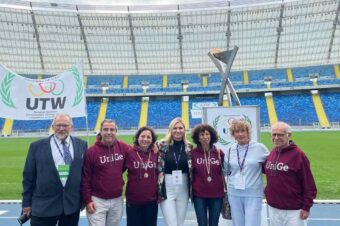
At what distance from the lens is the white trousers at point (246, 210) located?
13.8ft

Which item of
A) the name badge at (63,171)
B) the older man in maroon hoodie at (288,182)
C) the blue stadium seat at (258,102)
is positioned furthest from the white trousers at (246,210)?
the blue stadium seat at (258,102)

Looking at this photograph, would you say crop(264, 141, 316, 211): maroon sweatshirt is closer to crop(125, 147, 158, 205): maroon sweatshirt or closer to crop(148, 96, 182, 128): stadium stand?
crop(125, 147, 158, 205): maroon sweatshirt

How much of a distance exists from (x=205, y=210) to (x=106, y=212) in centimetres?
119

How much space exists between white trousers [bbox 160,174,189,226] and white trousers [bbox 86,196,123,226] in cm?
52

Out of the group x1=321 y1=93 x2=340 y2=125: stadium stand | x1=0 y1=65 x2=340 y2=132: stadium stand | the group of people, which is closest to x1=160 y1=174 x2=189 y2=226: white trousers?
the group of people

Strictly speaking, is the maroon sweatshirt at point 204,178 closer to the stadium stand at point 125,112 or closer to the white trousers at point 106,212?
the white trousers at point 106,212

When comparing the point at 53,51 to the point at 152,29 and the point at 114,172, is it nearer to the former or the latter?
the point at 152,29

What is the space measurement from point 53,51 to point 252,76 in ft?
78.2

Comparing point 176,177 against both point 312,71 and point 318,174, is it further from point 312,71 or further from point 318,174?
point 312,71

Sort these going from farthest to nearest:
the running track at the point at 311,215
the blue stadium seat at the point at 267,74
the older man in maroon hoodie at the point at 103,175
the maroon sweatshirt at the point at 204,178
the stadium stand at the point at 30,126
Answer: the blue stadium seat at the point at 267,74 < the stadium stand at the point at 30,126 < the running track at the point at 311,215 < the maroon sweatshirt at the point at 204,178 < the older man in maroon hoodie at the point at 103,175

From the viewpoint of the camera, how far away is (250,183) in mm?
4207

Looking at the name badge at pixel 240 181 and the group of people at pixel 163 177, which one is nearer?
the group of people at pixel 163 177

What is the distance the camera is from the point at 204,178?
4414 millimetres

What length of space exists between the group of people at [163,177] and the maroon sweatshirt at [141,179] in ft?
0.04
